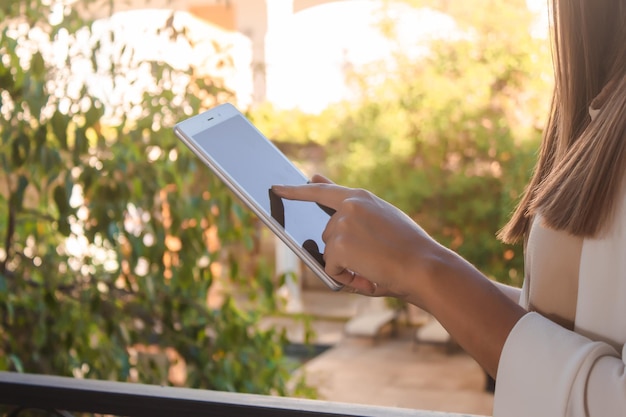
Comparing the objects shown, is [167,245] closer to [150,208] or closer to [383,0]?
[150,208]

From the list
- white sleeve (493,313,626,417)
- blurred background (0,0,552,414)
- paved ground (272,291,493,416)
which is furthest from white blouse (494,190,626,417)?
paved ground (272,291,493,416)

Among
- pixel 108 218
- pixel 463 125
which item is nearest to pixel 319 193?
pixel 108 218

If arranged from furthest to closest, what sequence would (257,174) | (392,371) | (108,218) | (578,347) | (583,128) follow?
(392,371), (108,218), (257,174), (583,128), (578,347)

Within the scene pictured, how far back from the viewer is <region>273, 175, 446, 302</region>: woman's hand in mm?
494

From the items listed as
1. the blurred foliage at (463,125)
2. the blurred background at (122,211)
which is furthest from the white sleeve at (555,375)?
the blurred foliage at (463,125)

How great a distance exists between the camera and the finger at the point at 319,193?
54 centimetres

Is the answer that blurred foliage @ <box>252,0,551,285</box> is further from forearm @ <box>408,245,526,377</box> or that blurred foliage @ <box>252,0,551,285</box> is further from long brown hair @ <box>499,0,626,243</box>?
forearm @ <box>408,245,526,377</box>

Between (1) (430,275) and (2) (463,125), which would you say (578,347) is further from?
(2) (463,125)

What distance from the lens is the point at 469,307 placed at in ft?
1.57

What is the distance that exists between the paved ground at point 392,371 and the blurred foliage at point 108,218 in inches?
220

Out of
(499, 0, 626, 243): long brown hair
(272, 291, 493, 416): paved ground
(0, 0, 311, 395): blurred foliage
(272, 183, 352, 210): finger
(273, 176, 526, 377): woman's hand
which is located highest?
(499, 0, 626, 243): long brown hair

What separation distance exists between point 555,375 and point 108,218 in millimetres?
1144

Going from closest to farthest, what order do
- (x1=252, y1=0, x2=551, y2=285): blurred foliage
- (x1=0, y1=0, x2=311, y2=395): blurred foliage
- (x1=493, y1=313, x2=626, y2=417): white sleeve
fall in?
(x1=493, y1=313, x2=626, y2=417): white sleeve < (x1=0, y1=0, x2=311, y2=395): blurred foliage < (x1=252, y1=0, x2=551, y2=285): blurred foliage

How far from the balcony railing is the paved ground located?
652 cm
